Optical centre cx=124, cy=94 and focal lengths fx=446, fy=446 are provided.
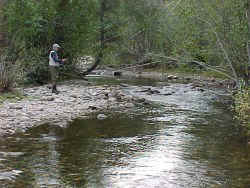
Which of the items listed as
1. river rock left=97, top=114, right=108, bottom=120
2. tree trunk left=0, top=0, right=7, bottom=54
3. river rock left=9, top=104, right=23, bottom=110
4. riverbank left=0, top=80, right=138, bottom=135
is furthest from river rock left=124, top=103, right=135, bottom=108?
tree trunk left=0, top=0, right=7, bottom=54

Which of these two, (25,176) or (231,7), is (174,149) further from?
(231,7)

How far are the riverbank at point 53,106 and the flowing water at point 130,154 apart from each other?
0.66 metres

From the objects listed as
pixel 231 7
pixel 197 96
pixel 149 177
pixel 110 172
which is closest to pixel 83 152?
pixel 110 172

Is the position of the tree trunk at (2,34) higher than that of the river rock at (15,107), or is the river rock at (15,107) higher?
the tree trunk at (2,34)

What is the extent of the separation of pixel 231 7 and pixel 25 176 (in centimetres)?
1132

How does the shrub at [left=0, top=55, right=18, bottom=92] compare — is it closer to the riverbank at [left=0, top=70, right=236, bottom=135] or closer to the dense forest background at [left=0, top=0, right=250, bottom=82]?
the riverbank at [left=0, top=70, right=236, bottom=135]

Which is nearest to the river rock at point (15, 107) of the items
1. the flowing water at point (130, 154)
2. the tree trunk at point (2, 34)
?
the flowing water at point (130, 154)

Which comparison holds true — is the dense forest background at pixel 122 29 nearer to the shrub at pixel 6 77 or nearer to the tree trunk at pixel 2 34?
the tree trunk at pixel 2 34

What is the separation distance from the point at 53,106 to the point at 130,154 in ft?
19.8

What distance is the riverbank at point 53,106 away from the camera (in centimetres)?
1170

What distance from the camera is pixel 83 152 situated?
9.05m

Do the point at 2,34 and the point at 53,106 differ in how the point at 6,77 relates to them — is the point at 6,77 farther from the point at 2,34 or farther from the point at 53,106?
the point at 2,34

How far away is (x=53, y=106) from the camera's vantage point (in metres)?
14.5

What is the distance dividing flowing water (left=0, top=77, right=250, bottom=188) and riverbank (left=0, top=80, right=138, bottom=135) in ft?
2.16
